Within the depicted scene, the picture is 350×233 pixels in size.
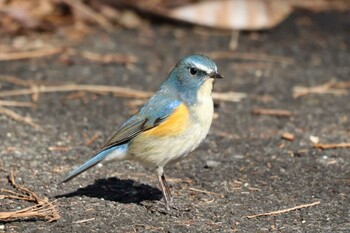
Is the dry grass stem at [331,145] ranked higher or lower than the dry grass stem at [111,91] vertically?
higher

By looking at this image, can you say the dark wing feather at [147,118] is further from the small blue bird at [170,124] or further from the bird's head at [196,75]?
the bird's head at [196,75]

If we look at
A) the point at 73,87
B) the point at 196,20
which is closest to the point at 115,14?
the point at 196,20

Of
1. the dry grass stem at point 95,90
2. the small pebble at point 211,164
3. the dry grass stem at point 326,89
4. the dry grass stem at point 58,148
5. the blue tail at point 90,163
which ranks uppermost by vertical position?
the blue tail at point 90,163

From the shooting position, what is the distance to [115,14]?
10.3 meters

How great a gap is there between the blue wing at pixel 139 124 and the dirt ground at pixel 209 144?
0.27 metres

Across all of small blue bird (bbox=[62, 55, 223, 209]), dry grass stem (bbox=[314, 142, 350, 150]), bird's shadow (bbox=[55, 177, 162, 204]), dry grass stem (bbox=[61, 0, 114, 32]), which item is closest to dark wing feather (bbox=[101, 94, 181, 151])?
small blue bird (bbox=[62, 55, 223, 209])

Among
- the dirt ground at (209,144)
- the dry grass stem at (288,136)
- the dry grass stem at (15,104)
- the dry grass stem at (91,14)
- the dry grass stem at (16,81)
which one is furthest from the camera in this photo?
the dry grass stem at (91,14)

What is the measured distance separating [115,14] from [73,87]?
2451 mm

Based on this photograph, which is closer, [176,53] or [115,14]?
[176,53]

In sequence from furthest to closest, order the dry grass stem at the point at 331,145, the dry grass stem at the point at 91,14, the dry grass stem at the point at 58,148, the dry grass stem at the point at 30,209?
the dry grass stem at the point at 91,14
the dry grass stem at the point at 331,145
the dry grass stem at the point at 58,148
the dry grass stem at the point at 30,209

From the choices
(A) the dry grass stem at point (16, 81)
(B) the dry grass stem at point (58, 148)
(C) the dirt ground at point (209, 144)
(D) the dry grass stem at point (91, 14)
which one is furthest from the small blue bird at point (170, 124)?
(D) the dry grass stem at point (91, 14)

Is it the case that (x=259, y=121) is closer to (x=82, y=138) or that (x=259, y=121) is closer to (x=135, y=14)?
(x=82, y=138)

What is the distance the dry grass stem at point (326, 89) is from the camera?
326 inches

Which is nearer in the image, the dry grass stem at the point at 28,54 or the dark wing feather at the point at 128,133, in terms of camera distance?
the dark wing feather at the point at 128,133
